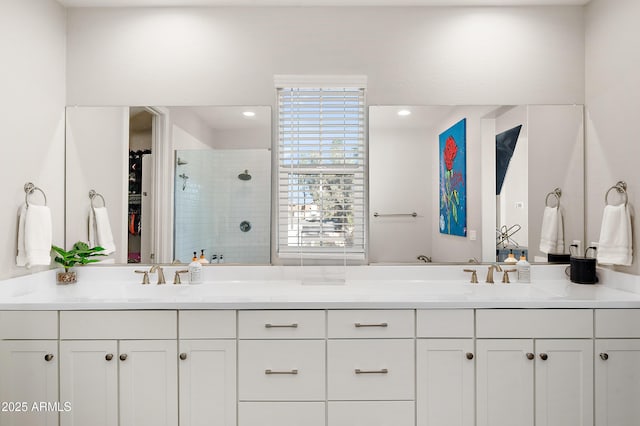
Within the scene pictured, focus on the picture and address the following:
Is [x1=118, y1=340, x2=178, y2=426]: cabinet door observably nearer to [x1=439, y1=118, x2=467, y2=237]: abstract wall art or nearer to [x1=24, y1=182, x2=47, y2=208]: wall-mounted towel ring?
[x1=24, y1=182, x2=47, y2=208]: wall-mounted towel ring

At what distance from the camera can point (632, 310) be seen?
68.2 inches

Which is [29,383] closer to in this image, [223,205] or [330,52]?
[223,205]

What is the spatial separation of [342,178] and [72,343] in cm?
162

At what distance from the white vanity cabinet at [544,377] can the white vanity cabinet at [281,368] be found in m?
0.75

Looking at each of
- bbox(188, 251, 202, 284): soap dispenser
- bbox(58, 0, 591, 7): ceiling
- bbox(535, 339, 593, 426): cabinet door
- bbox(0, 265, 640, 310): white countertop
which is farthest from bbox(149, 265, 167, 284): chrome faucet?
bbox(535, 339, 593, 426): cabinet door

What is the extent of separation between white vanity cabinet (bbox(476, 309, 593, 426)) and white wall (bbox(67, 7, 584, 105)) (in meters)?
1.33

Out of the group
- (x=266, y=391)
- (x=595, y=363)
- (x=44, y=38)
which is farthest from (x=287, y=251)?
(x=44, y=38)

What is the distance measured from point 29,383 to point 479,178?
8.44 ft

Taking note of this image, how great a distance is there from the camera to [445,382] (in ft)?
5.67

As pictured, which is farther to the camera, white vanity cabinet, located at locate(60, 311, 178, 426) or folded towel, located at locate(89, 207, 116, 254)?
folded towel, located at locate(89, 207, 116, 254)

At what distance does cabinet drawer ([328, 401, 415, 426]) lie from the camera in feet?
5.65

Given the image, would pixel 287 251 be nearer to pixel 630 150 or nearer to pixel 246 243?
pixel 246 243

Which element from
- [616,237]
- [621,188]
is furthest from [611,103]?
[616,237]

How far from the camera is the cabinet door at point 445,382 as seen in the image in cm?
172
